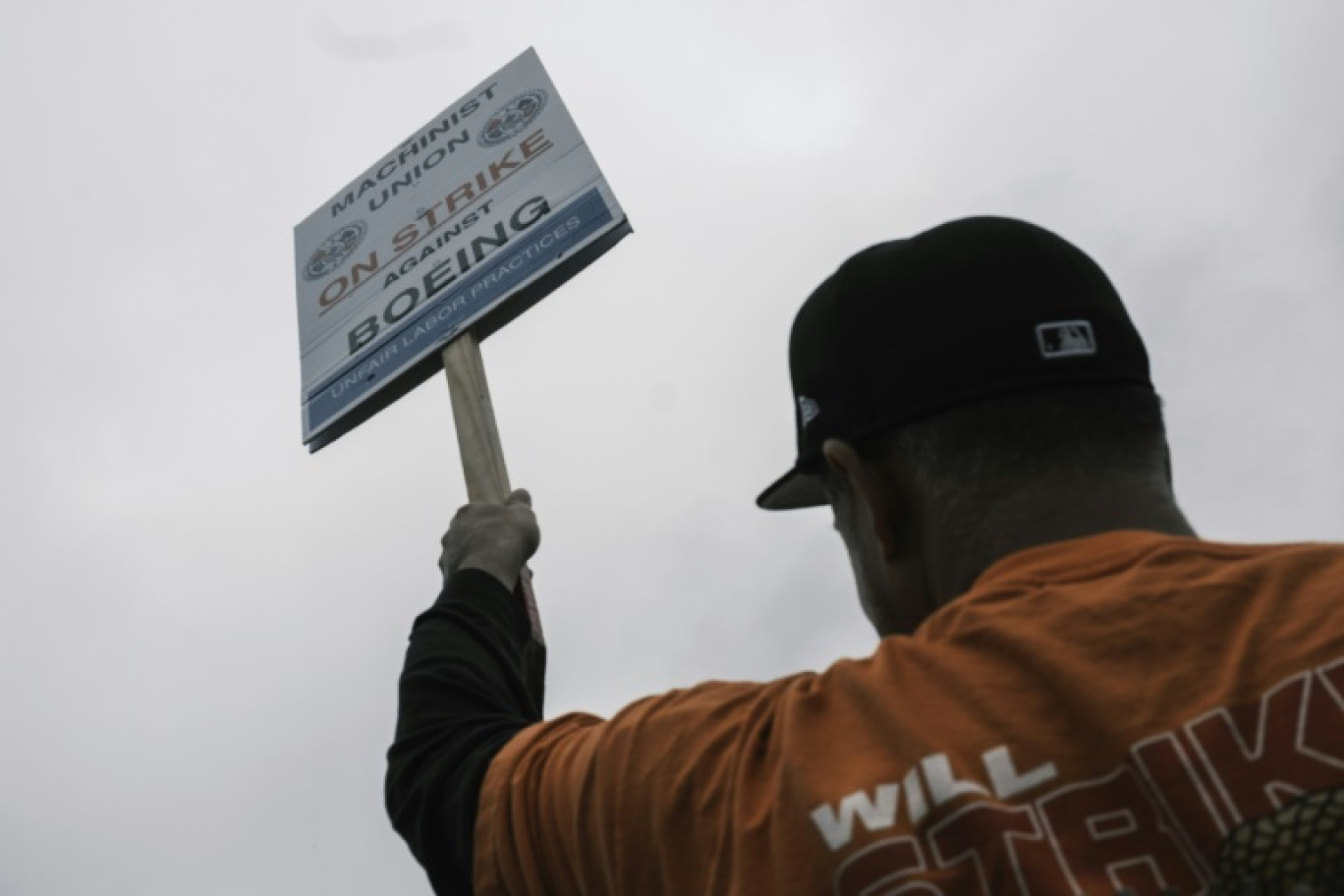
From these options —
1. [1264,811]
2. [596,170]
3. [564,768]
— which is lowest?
[1264,811]

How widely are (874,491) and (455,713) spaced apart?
662 millimetres

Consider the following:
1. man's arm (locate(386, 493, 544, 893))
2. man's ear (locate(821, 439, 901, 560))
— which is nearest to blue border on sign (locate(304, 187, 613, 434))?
man's arm (locate(386, 493, 544, 893))

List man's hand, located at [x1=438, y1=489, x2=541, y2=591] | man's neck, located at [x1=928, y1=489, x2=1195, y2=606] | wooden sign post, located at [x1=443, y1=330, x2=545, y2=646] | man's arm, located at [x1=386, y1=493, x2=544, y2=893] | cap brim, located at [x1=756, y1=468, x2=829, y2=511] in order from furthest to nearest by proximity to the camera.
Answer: wooden sign post, located at [x1=443, y1=330, x2=545, y2=646], man's hand, located at [x1=438, y1=489, x2=541, y2=591], cap brim, located at [x1=756, y1=468, x2=829, y2=511], man's arm, located at [x1=386, y1=493, x2=544, y2=893], man's neck, located at [x1=928, y1=489, x2=1195, y2=606]

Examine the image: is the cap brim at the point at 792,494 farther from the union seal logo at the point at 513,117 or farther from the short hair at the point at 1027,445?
the union seal logo at the point at 513,117

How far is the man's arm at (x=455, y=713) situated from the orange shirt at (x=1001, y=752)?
11 centimetres

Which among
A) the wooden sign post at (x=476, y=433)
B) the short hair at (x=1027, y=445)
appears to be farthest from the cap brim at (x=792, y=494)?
the wooden sign post at (x=476, y=433)

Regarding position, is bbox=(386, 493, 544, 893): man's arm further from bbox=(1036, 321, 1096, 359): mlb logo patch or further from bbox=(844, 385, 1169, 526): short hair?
bbox=(1036, 321, 1096, 359): mlb logo patch

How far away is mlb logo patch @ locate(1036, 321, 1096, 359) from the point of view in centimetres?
164

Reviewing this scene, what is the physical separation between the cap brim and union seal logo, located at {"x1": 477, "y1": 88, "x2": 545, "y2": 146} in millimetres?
2532

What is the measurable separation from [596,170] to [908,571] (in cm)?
269

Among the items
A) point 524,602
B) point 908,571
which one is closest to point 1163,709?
point 908,571

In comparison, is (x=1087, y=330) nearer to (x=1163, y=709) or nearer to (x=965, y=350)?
(x=965, y=350)

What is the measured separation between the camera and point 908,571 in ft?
5.56

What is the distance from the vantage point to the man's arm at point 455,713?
5.41 ft
